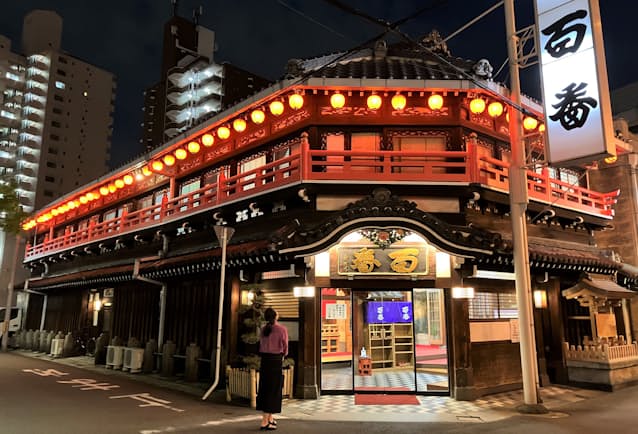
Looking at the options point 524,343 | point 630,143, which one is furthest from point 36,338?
point 630,143

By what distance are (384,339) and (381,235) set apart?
553cm

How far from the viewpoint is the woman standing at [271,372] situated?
9398 mm

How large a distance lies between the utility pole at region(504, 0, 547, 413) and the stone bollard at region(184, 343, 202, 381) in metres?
10.5

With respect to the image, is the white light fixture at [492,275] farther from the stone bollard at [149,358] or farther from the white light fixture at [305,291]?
the stone bollard at [149,358]

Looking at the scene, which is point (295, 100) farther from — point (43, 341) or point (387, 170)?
point (43, 341)

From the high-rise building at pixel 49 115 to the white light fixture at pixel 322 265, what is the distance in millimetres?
70036

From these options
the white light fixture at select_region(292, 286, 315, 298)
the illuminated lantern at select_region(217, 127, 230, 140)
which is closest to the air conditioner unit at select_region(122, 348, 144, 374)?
the white light fixture at select_region(292, 286, 315, 298)

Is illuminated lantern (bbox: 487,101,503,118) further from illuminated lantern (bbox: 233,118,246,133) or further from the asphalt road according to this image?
the asphalt road

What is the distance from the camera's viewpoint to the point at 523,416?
425 inches

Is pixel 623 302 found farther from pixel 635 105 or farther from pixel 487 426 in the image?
pixel 635 105

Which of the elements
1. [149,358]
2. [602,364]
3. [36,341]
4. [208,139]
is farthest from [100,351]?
[602,364]

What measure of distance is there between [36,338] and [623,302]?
3091cm

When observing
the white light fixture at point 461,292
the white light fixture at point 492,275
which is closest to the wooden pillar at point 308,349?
the white light fixture at point 461,292

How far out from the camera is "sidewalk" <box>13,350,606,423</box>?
35.2ft
